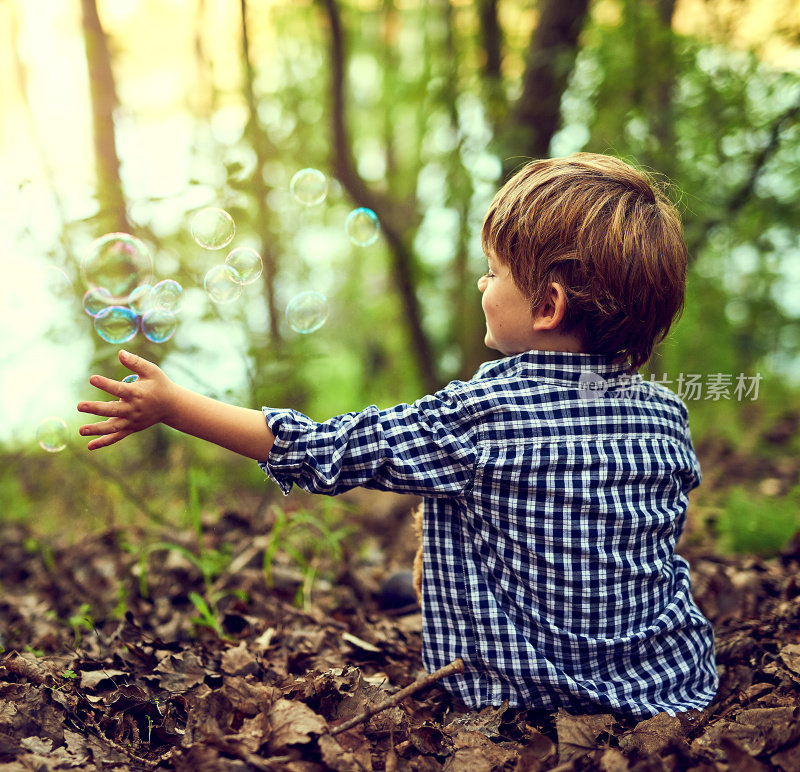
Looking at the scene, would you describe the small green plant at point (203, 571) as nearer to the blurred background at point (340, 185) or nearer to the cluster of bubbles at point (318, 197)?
the blurred background at point (340, 185)

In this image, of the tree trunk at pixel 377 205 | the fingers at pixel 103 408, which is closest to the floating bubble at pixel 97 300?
the fingers at pixel 103 408

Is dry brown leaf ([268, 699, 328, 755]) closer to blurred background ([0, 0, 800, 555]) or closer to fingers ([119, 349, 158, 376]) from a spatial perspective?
fingers ([119, 349, 158, 376])

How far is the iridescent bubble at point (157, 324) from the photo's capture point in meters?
2.58

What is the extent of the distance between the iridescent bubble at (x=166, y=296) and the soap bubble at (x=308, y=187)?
76 cm

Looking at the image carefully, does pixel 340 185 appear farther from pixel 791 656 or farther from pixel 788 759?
pixel 788 759

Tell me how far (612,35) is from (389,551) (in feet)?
10.6

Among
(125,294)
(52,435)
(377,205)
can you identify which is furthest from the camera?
(377,205)

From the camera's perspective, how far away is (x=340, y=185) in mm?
5754

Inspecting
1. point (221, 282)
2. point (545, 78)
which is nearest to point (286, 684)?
point (221, 282)

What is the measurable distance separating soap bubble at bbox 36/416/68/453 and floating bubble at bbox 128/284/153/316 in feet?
1.71

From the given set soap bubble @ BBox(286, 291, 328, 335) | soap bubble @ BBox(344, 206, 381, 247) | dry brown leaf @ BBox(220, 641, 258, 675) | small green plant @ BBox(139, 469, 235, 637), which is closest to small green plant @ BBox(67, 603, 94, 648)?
small green plant @ BBox(139, 469, 235, 637)

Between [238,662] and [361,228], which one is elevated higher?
[361,228]

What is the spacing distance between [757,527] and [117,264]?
3.18 m

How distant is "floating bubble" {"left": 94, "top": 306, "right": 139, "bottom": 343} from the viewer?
252 cm
